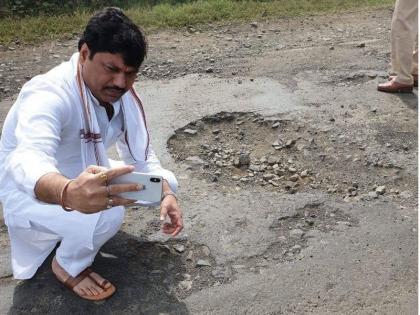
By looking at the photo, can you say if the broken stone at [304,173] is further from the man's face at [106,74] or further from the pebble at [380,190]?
the man's face at [106,74]

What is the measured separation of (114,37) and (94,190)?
787 millimetres

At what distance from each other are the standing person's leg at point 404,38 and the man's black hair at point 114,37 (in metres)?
2.85

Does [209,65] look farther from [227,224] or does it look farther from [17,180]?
[17,180]

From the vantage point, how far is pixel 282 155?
12.5 ft

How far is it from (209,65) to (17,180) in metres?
3.51

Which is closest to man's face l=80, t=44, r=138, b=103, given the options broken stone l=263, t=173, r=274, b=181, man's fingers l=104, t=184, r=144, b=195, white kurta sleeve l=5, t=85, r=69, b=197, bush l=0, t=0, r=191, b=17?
white kurta sleeve l=5, t=85, r=69, b=197

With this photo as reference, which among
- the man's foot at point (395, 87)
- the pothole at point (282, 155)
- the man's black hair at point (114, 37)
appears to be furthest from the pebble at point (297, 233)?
the man's foot at point (395, 87)

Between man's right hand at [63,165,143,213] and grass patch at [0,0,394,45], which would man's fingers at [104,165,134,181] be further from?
grass patch at [0,0,394,45]

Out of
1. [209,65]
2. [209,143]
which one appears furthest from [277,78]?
[209,143]

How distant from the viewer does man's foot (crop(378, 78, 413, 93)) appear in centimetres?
459

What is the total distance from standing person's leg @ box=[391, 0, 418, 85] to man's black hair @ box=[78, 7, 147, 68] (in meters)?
2.85

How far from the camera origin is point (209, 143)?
12.9 ft

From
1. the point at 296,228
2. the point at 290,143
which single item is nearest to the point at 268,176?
the point at 290,143

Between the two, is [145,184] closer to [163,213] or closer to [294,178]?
[163,213]
